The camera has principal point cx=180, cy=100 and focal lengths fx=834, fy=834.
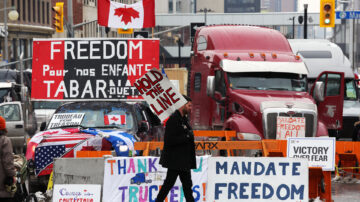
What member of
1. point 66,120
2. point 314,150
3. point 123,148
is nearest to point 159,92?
point 123,148

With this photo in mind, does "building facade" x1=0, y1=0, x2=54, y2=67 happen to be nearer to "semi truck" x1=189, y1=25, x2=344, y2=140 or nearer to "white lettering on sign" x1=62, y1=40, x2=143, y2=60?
"semi truck" x1=189, y1=25, x2=344, y2=140

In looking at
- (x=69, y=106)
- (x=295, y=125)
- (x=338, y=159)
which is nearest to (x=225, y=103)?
(x=295, y=125)

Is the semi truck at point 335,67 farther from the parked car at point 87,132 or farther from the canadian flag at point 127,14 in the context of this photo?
the parked car at point 87,132

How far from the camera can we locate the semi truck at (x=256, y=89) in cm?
1855

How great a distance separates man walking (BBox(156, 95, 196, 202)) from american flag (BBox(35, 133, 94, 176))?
2.99m

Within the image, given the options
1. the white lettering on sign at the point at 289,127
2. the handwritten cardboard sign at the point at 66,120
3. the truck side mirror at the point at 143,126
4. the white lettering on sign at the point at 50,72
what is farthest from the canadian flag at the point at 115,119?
the white lettering on sign at the point at 289,127

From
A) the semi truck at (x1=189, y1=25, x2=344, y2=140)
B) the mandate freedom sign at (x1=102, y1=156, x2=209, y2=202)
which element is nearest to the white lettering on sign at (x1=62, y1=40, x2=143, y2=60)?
the semi truck at (x1=189, y1=25, x2=344, y2=140)

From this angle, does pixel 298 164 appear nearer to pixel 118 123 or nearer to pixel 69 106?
pixel 118 123

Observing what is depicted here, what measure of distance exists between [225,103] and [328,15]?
12.6m

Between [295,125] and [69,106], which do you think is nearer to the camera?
[69,106]

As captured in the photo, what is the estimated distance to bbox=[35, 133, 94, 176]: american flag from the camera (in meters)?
13.8

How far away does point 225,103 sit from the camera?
67.6 feet

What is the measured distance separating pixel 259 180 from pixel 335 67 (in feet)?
51.8

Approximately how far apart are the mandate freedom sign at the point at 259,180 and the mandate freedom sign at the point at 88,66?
255 inches
